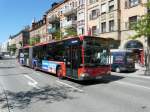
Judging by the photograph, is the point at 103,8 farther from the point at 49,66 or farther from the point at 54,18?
the point at 54,18

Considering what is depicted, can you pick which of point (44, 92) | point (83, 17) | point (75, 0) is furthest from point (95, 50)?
point (75, 0)

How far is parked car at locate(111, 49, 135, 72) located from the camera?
2717 centimetres

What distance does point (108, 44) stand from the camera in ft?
58.5

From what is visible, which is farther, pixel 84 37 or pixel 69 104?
pixel 84 37

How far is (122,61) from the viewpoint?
89.6ft

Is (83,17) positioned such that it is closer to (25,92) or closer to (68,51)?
(68,51)

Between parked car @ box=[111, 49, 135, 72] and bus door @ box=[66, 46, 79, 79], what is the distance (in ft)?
32.5

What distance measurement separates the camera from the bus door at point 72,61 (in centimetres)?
1707

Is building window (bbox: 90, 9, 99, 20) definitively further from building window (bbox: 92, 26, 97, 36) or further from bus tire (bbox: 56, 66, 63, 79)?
bus tire (bbox: 56, 66, 63, 79)

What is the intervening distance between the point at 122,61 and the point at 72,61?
10.7 meters

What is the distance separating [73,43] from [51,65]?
5.43 metres

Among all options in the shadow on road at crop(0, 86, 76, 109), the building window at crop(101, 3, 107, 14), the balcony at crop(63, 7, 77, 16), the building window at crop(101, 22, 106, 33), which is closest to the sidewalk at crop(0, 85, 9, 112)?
the shadow on road at crop(0, 86, 76, 109)

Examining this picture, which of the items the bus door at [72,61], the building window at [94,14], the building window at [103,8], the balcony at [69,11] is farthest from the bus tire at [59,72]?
the balcony at [69,11]

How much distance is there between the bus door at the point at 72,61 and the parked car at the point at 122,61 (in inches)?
390
